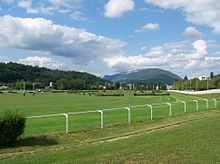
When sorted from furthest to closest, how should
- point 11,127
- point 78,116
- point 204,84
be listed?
point 204,84 → point 78,116 → point 11,127

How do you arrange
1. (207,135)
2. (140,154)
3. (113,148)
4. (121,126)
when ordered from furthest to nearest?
(121,126)
(207,135)
(113,148)
(140,154)

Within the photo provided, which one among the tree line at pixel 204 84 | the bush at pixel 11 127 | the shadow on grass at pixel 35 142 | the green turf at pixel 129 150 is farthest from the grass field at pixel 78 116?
the tree line at pixel 204 84

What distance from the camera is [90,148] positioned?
34.8ft

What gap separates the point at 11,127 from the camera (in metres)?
11.8

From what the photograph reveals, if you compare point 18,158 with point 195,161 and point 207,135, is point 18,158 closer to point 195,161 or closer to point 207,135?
point 195,161

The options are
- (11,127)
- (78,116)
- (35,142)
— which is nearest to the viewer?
(11,127)

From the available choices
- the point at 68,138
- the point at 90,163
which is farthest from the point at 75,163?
the point at 68,138

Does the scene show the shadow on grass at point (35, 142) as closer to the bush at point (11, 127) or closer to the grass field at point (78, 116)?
the bush at point (11, 127)

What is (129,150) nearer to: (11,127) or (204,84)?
(11,127)

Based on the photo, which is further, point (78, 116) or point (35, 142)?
point (78, 116)

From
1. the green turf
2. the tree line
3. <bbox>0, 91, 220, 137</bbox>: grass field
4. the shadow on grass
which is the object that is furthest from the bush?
the tree line

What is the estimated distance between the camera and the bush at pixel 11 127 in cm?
1154

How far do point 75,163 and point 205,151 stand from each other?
3.55 meters

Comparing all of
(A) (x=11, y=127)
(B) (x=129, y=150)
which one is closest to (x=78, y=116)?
(A) (x=11, y=127)
